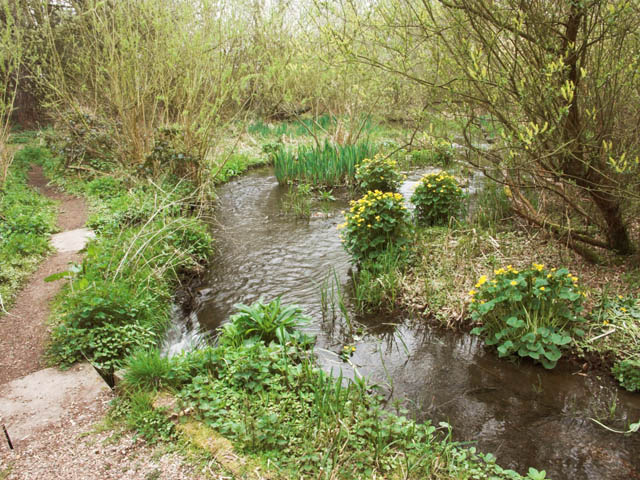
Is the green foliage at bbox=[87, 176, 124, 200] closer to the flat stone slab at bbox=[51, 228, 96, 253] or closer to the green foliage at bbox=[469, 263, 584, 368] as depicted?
the flat stone slab at bbox=[51, 228, 96, 253]

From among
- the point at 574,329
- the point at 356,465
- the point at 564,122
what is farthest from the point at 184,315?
the point at 564,122

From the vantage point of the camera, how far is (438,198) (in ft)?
20.1

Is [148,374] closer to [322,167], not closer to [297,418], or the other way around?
[297,418]

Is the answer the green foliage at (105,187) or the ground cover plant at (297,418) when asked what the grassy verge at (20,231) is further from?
the ground cover plant at (297,418)

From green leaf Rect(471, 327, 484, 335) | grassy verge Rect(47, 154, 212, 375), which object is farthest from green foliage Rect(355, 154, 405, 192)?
green leaf Rect(471, 327, 484, 335)

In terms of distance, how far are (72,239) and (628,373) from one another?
19.8 ft

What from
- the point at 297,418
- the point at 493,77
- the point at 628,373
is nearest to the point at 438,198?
the point at 493,77

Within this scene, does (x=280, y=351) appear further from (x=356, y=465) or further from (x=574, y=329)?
(x=574, y=329)

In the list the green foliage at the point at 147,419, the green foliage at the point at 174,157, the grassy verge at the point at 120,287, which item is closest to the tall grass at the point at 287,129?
the green foliage at the point at 174,157

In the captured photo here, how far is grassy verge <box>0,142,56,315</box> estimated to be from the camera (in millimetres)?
4570

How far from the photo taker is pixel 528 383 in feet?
11.4

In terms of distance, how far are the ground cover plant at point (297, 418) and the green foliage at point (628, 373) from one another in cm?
138

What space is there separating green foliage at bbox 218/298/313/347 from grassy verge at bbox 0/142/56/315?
1.84 m

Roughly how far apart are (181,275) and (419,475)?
3.76 m
